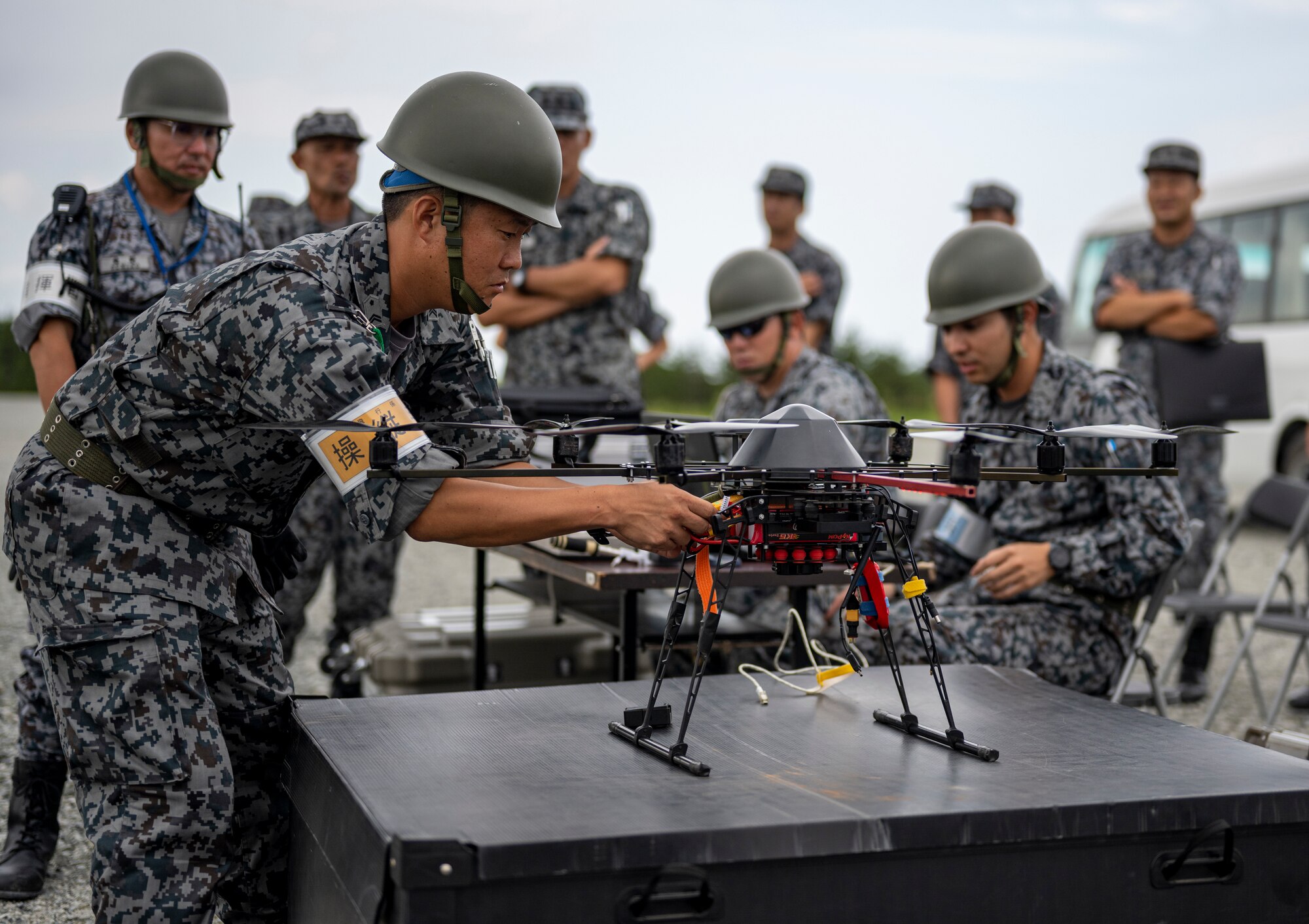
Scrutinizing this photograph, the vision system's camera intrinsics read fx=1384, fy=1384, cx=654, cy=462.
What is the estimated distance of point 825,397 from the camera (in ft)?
15.0

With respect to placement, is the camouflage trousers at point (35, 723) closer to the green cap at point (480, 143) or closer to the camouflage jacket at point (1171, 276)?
the green cap at point (480, 143)

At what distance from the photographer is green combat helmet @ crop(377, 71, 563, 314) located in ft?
8.14

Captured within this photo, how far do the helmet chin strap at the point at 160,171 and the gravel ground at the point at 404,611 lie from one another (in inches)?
75.4

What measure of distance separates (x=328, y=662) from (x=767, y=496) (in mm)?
3646

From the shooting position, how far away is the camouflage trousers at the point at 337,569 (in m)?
5.31

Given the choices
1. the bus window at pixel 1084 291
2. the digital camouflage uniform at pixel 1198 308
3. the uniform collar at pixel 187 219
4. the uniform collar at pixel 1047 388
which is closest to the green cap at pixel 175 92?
the uniform collar at pixel 187 219

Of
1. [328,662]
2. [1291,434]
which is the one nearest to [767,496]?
[328,662]

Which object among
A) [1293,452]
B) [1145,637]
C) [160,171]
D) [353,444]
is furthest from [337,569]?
[1293,452]

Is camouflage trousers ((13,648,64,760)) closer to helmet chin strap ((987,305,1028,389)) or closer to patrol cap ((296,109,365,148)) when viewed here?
helmet chin strap ((987,305,1028,389))

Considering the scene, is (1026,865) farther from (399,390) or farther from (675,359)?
(675,359)

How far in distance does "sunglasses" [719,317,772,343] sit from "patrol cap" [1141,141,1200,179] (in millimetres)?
2884

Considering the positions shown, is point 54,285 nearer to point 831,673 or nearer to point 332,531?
point 332,531

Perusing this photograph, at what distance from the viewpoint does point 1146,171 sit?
6711 mm

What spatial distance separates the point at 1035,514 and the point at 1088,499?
0.52ft
